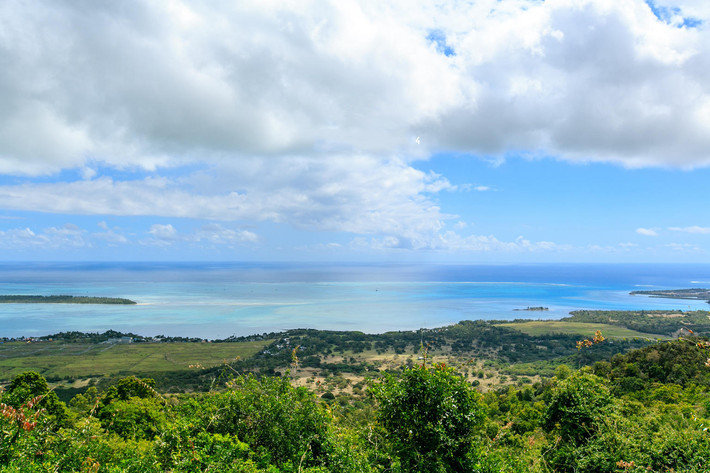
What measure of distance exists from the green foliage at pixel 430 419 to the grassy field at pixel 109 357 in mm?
32762

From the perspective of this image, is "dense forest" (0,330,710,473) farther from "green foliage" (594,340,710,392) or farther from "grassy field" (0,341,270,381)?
"grassy field" (0,341,270,381)

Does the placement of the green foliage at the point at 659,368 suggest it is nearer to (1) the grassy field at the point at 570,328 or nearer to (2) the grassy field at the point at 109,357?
(1) the grassy field at the point at 570,328

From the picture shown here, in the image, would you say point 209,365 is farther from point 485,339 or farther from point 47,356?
point 485,339

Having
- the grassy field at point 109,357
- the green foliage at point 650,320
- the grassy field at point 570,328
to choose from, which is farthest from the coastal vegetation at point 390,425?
the green foliage at point 650,320

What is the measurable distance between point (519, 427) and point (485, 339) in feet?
129

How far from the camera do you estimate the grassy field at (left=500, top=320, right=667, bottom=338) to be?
188 feet

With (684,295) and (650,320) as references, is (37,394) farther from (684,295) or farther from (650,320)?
(684,295)

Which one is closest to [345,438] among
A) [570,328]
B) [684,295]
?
[570,328]

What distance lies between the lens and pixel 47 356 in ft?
146

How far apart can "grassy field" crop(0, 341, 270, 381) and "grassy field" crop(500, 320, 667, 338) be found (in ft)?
142

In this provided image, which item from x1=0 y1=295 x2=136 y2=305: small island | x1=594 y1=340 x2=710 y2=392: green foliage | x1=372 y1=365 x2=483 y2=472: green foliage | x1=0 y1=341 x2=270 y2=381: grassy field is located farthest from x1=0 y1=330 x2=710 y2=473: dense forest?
x1=0 y1=295 x2=136 y2=305: small island

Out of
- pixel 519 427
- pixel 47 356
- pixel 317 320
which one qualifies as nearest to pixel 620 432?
pixel 519 427

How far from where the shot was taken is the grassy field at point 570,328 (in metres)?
57.2

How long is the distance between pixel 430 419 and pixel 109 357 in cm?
4971
